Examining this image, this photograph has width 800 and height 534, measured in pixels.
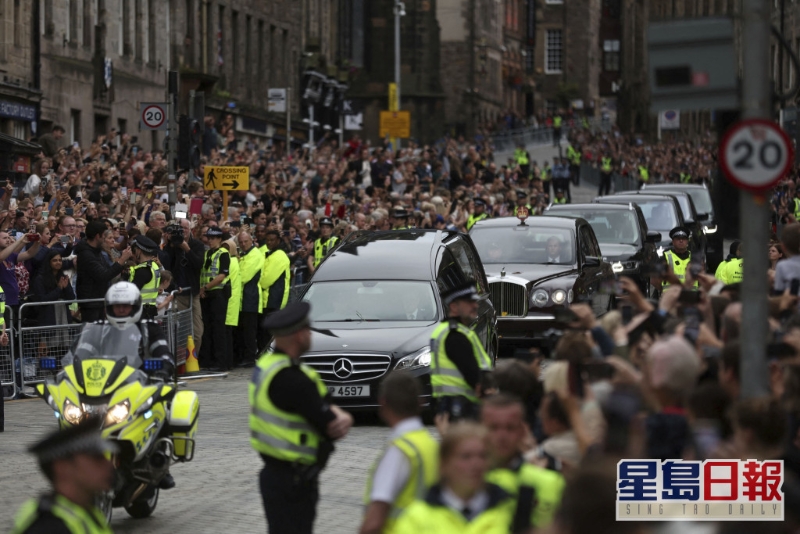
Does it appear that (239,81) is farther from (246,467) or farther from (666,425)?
(666,425)

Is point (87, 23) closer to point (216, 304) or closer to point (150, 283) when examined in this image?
point (216, 304)

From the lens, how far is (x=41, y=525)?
620cm

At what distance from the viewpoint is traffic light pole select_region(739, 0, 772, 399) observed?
26.7ft

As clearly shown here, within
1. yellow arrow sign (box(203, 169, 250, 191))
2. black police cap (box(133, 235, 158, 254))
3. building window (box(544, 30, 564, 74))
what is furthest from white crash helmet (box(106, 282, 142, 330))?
building window (box(544, 30, 564, 74))

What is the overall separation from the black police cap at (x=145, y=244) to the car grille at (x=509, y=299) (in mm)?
4925

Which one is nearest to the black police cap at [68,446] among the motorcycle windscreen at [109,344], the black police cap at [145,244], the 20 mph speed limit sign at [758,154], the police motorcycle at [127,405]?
the 20 mph speed limit sign at [758,154]

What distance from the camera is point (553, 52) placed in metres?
138

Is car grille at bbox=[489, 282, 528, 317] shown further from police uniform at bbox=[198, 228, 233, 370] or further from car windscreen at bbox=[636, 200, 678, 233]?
car windscreen at bbox=[636, 200, 678, 233]

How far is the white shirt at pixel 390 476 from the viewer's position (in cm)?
698

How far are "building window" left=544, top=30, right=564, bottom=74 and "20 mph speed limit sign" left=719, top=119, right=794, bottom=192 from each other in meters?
130

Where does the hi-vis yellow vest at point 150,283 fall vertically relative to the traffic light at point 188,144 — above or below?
below

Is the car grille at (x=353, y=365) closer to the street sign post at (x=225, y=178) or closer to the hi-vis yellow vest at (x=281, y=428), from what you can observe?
the hi-vis yellow vest at (x=281, y=428)

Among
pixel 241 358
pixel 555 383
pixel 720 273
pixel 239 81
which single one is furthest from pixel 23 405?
pixel 239 81

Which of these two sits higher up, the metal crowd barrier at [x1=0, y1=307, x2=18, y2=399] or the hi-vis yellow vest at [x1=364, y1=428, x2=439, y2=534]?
the hi-vis yellow vest at [x1=364, y1=428, x2=439, y2=534]
